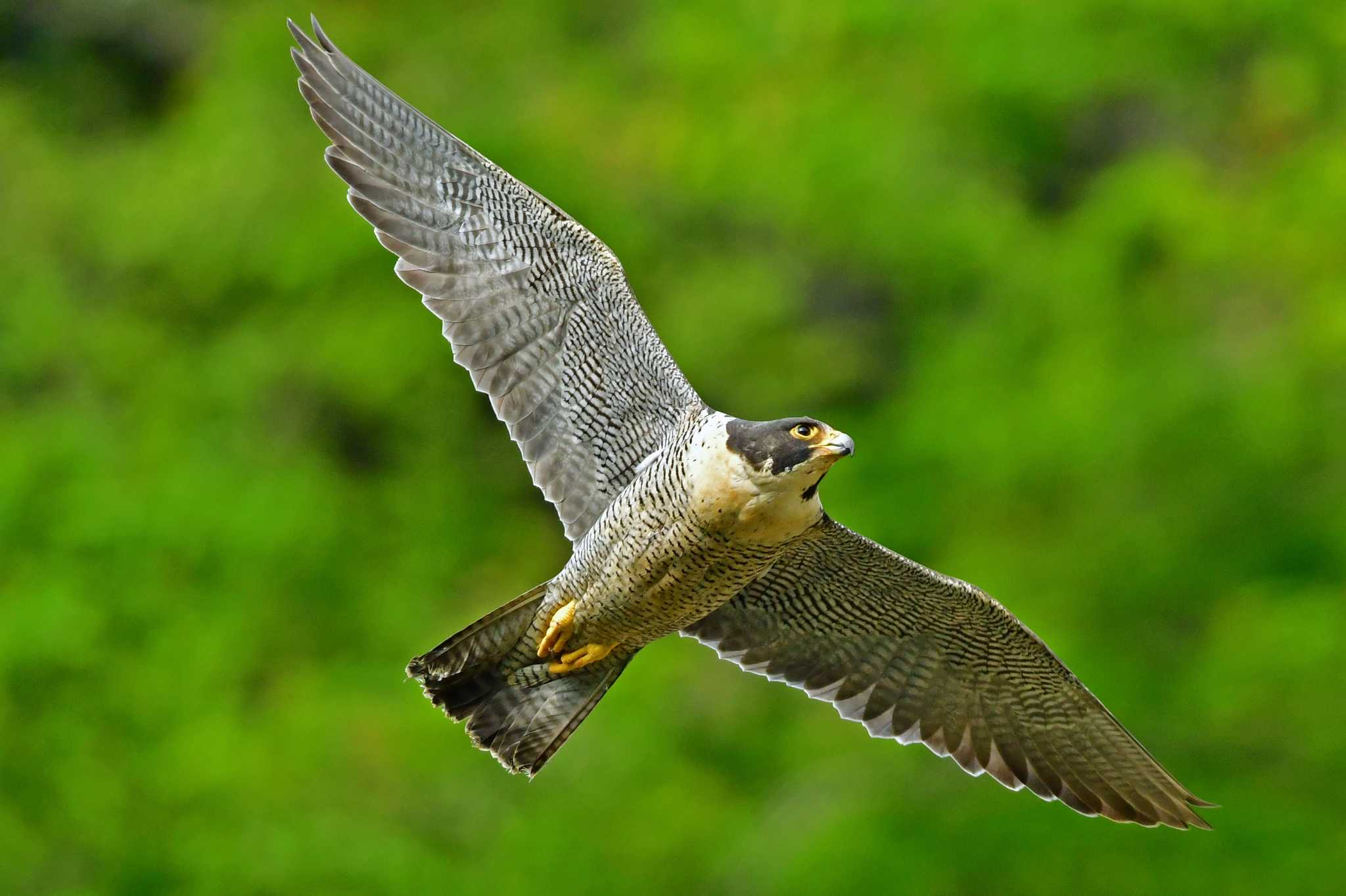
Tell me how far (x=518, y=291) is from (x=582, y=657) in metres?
1.31

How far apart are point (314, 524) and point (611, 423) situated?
32.0ft

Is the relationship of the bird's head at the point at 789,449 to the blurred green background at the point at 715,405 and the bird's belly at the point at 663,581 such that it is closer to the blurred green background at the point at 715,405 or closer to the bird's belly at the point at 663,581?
the bird's belly at the point at 663,581

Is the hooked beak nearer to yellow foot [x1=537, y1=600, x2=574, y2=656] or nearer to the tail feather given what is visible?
yellow foot [x1=537, y1=600, x2=574, y2=656]

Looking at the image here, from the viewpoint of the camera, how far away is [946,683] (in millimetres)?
6824

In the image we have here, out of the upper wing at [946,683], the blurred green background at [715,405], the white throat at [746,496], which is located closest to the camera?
the white throat at [746,496]

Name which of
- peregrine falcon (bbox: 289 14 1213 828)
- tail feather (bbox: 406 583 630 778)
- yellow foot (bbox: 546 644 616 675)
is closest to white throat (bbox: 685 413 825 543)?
peregrine falcon (bbox: 289 14 1213 828)

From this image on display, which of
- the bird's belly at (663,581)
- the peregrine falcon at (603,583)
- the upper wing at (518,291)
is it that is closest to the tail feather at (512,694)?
the peregrine falcon at (603,583)

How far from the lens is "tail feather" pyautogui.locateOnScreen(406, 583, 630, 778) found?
6.36 meters

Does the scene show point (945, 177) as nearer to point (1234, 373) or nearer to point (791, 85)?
point (791, 85)

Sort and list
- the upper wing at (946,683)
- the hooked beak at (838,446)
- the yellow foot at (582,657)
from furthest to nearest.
Answer: the upper wing at (946,683) < the yellow foot at (582,657) < the hooked beak at (838,446)

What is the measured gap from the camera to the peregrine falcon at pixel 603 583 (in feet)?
Result: 20.7

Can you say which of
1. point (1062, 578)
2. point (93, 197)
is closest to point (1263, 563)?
point (1062, 578)

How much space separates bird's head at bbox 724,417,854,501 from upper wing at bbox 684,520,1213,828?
1.00m

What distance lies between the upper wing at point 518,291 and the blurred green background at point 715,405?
6113 mm
